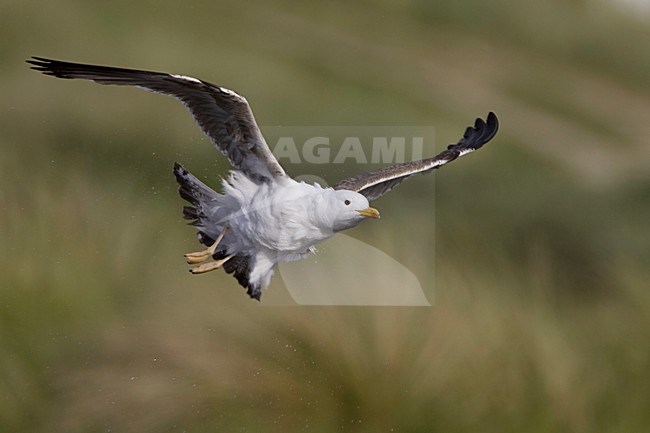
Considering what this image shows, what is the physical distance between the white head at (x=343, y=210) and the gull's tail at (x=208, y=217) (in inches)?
21.6

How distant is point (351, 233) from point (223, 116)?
335cm

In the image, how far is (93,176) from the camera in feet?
24.9

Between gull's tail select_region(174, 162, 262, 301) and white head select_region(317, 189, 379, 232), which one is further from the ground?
white head select_region(317, 189, 379, 232)

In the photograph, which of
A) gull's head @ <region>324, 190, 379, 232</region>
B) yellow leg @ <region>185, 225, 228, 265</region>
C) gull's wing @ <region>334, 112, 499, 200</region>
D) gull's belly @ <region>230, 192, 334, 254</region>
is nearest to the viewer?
gull's head @ <region>324, 190, 379, 232</region>

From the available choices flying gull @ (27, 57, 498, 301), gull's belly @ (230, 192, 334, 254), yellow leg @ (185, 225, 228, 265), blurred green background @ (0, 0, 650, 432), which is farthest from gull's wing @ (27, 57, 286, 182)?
blurred green background @ (0, 0, 650, 432)

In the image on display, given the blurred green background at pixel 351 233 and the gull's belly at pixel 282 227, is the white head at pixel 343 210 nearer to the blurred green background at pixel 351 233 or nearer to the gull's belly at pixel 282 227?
the gull's belly at pixel 282 227

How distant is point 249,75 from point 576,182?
2541 millimetres

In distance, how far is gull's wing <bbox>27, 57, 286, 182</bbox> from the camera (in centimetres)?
376

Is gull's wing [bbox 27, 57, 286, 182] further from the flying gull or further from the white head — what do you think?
the white head

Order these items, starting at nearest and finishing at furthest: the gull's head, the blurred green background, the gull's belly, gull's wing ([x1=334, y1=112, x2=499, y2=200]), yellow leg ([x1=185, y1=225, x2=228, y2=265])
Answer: the gull's head, the gull's belly, yellow leg ([x1=185, y1=225, x2=228, y2=265]), gull's wing ([x1=334, y1=112, x2=499, y2=200]), the blurred green background

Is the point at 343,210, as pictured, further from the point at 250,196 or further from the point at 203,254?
the point at 203,254

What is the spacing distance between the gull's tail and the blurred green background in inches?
108

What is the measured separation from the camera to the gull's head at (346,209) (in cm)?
391

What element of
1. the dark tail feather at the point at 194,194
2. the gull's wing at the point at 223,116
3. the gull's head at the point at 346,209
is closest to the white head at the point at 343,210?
the gull's head at the point at 346,209
